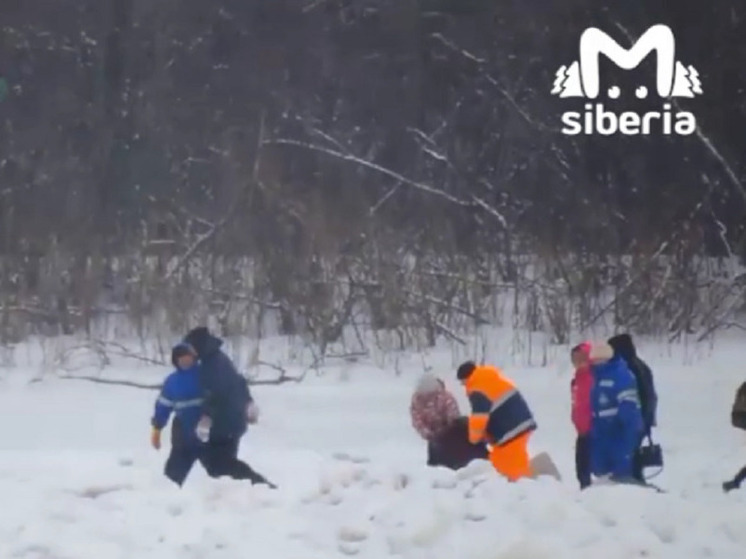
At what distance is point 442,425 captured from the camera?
346 inches

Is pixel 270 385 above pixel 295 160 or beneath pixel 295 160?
beneath

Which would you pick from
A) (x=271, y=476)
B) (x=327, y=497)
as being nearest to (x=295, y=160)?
(x=271, y=476)

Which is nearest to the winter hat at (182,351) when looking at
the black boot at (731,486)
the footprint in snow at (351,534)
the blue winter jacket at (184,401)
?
the blue winter jacket at (184,401)

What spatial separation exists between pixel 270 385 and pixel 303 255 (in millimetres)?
2805

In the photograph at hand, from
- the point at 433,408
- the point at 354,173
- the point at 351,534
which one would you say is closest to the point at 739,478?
the point at 433,408

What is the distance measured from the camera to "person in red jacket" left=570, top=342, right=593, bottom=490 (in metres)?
8.74

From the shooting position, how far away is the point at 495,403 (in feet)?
28.2

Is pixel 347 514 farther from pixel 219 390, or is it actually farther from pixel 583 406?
pixel 583 406

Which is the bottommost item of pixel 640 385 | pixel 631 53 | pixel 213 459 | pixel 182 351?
pixel 213 459

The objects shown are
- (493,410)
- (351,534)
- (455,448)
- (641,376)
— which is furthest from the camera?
(641,376)

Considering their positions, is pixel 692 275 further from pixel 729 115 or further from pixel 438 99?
pixel 438 99

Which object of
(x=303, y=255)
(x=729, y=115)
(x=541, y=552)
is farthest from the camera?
(x=729, y=115)

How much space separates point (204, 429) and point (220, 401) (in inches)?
9.2

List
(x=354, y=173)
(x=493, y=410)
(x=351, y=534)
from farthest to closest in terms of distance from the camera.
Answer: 1. (x=354, y=173)
2. (x=493, y=410)
3. (x=351, y=534)
